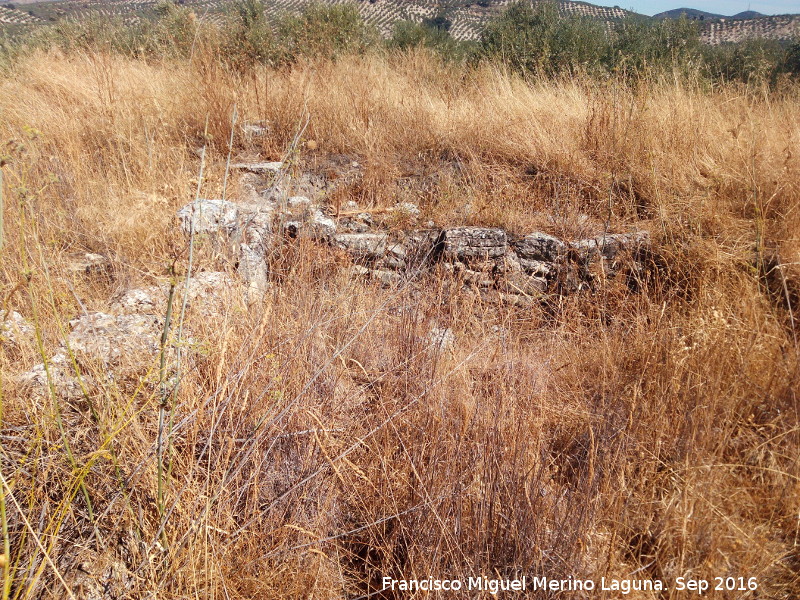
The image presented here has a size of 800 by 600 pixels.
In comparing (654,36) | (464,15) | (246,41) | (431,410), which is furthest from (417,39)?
(464,15)

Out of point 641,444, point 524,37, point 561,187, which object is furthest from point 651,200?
point 524,37

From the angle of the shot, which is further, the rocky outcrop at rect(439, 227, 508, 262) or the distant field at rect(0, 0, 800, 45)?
the distant field at rect(0, 0, 800, 45)

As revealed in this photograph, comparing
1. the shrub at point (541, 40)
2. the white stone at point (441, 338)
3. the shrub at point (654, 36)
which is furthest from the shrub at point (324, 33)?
the white stone at point (441, 338)

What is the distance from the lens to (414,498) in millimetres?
1715

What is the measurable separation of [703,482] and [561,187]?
2.89 meters

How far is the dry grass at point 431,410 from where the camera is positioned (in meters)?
1.51

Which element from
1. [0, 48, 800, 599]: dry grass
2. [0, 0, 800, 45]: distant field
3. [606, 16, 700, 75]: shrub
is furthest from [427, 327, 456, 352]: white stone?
[0, 0, 800, 45]: distant field

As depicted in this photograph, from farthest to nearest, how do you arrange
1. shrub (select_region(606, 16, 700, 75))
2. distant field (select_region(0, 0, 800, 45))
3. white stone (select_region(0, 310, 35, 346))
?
distant field (select_region(0, 0, 800, 45)), shrub (select_region(606, 16, 700, 75)), white stone (select_region(0, 310, 35, 346))

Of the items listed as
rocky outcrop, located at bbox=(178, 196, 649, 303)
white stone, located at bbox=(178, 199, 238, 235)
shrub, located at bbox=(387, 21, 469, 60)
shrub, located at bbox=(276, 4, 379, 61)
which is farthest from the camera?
shrub, located at bbox=(387, 21, 469, 60)

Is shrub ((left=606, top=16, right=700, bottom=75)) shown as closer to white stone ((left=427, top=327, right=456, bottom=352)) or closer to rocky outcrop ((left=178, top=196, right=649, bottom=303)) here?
rocky outcrop ((left=178, top=196, right=649, bottom=303))

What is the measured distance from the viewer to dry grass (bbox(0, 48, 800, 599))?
1.51m

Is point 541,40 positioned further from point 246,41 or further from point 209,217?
point 209,217

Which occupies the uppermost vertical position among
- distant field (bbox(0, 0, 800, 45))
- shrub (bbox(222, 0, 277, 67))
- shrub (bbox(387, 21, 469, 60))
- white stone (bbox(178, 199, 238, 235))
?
distant field (bbox(0, 0, 800, 45))

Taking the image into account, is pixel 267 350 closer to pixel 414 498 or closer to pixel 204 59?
pixel 414 498
